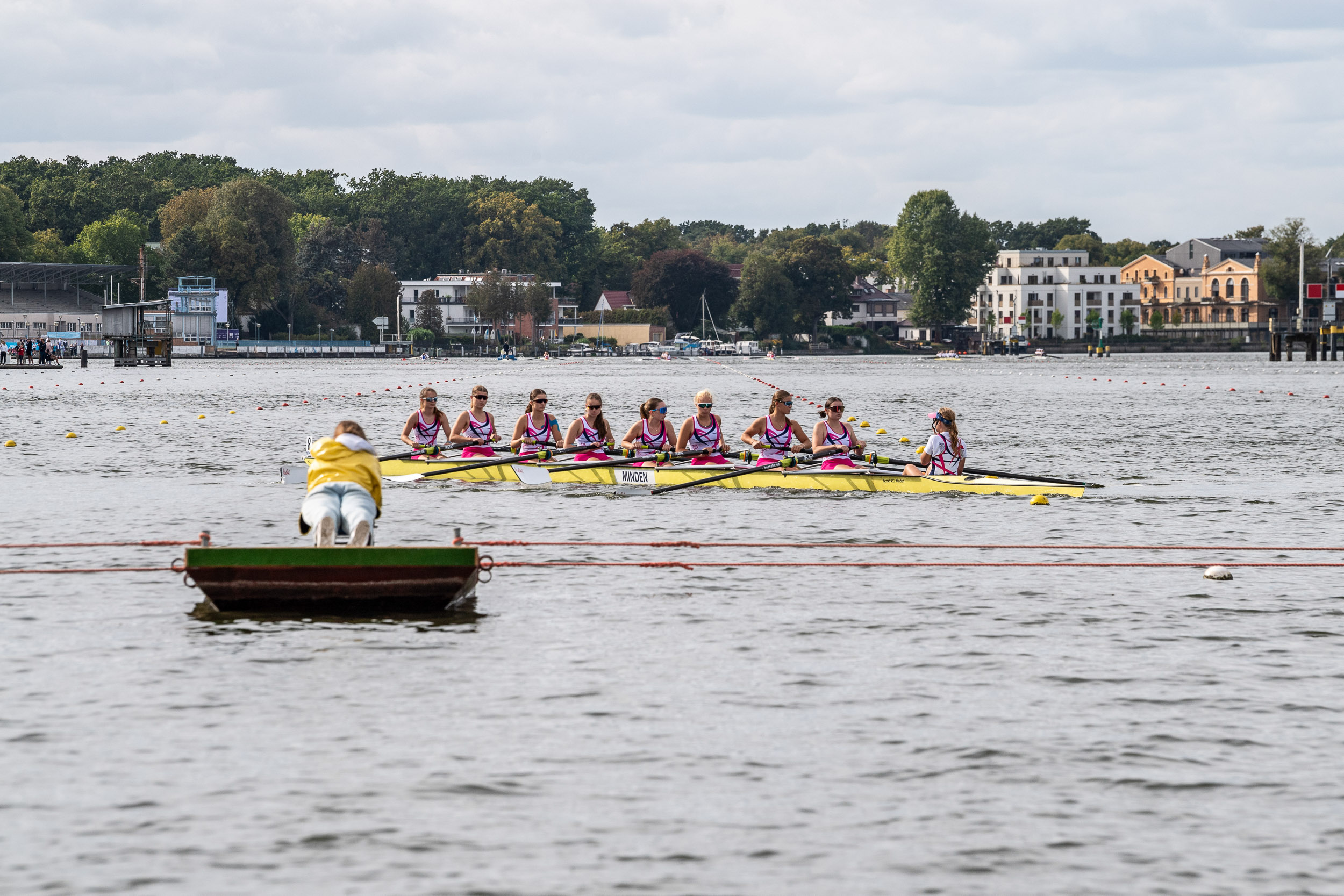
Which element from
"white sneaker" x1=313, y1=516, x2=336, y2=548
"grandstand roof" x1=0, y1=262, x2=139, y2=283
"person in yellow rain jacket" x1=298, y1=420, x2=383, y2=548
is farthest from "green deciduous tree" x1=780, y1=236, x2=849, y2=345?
"white sneaker" x1=313, y1=516, x2=336, y2=548

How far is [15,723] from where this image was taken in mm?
11109

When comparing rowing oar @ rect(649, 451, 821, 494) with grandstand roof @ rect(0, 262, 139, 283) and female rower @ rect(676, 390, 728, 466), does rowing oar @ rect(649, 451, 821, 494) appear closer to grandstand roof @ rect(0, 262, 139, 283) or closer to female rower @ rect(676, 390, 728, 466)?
female rower @ rect(676, 390, 728, 466)

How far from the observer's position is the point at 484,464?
1049 inches

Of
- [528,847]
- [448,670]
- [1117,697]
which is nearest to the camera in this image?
[528,847]

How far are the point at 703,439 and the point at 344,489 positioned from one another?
12052 millimetres

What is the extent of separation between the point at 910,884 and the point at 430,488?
64.4 feet

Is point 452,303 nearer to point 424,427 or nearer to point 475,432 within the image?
point 424,427

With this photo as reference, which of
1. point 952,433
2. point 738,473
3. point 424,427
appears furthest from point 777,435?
point 424,427

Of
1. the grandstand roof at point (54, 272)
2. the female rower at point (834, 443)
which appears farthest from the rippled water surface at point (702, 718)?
the grandstand roof at point (54, 272)

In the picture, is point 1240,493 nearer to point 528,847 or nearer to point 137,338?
point 528,847

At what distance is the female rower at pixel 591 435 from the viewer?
26734mm

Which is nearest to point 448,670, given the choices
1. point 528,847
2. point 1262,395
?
point 528,847

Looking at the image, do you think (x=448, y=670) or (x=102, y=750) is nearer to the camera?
(x=102, y=750)

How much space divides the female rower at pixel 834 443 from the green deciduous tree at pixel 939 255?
531 feet
